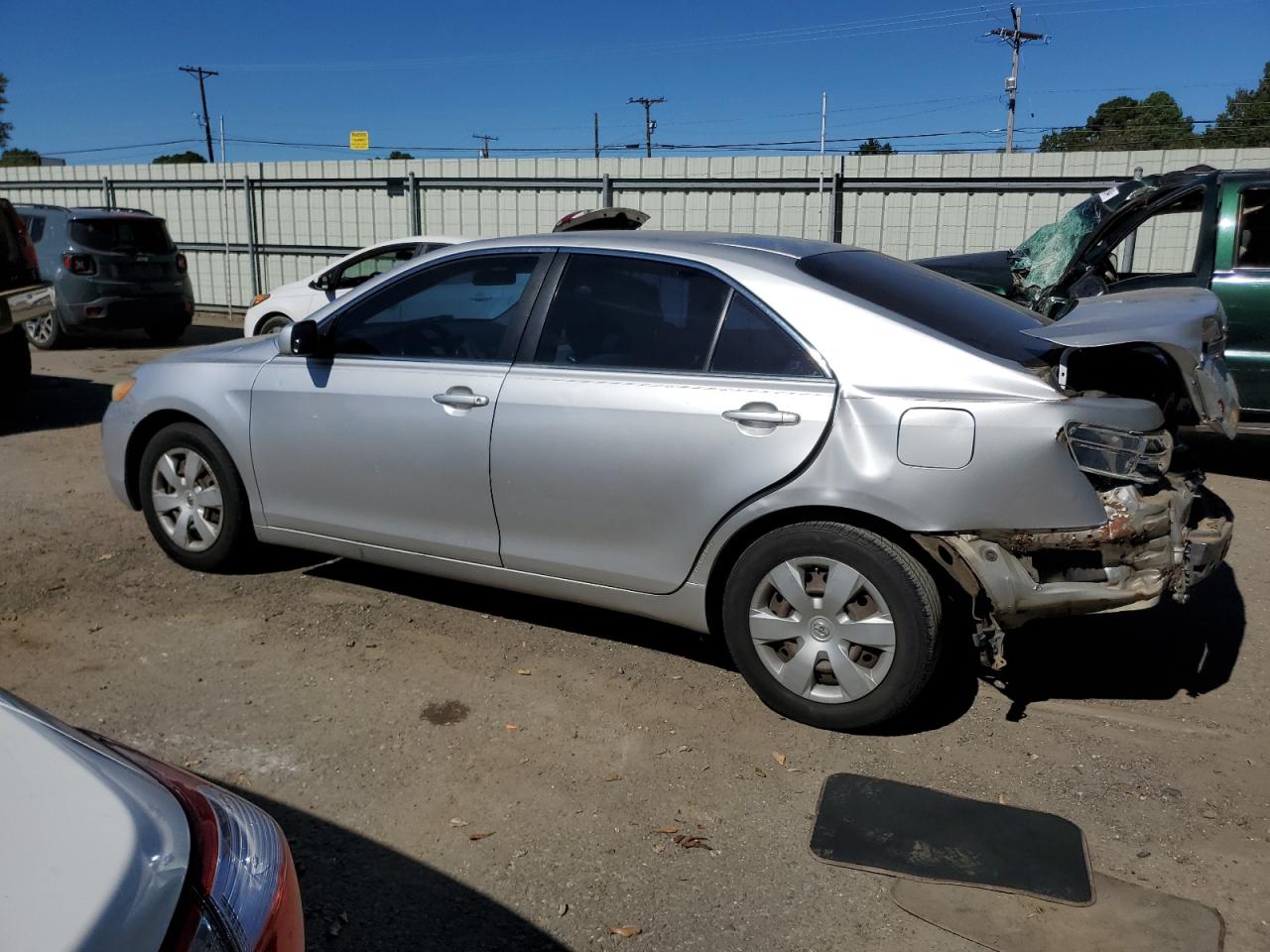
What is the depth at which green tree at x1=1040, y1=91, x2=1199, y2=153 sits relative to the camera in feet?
165

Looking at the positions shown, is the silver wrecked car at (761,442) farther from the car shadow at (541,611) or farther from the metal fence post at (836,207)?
the metal fence post at (836,207)

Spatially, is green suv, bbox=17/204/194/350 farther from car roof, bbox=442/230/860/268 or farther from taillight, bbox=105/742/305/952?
taillight, bbox=105/742/305/952

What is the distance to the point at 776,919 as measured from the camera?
2.84m

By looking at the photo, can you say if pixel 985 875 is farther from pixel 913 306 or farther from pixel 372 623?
pixel 372 623

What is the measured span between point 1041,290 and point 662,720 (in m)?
5.06

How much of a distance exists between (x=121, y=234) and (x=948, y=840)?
13.1 metres

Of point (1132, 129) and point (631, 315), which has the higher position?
point (1132, 129)

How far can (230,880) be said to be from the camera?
5.51 ft

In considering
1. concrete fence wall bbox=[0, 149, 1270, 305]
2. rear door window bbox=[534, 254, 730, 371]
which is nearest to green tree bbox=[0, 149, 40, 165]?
concrete fence wall bbox=[0, 149, 1270, 305]

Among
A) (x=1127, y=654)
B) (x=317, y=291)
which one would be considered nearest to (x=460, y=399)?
(x=1127, y=654)

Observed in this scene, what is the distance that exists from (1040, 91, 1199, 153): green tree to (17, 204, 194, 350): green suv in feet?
143

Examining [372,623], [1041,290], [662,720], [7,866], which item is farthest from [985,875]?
[1041,290]

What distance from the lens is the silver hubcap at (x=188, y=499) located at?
5.04 m

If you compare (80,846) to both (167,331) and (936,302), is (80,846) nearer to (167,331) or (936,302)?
(936,302)
